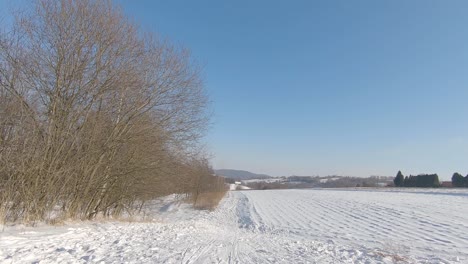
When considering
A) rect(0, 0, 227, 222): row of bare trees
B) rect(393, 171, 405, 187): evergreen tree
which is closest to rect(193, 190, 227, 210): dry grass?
rect(0, 0, 227, 222): row of bare trees

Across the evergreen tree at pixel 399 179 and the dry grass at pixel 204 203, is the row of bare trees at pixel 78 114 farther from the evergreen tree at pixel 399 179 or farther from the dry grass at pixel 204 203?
the evergreen tree at pixel 399 179

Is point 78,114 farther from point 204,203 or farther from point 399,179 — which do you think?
point 399,179

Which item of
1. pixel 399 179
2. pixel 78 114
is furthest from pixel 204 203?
pixel 399 179

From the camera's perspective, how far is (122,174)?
14.3 m

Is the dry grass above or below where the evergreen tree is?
below

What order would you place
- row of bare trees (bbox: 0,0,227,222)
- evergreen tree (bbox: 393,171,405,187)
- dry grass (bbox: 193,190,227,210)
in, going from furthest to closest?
evergreen tree (bbox: 393,171,405,187)
dry grass (bbox: 193,190,227,210)
row of bare trees (bbox: 0,0,227,222)

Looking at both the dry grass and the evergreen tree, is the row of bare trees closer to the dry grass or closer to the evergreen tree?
the dry grass

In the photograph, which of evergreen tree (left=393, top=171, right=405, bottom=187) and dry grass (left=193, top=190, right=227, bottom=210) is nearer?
dry grass (left=193, top=190, right=227, bottom=210)

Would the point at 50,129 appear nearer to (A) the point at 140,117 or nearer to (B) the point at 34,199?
(B) the point at 34,199

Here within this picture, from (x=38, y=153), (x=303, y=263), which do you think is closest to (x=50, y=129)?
(x=38, y=153)

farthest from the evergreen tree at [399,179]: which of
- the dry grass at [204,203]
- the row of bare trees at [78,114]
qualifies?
the row of bare trees at [78,114]

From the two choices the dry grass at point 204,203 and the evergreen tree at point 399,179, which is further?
the evergreen tree at point 399,179

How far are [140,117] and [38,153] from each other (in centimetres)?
481

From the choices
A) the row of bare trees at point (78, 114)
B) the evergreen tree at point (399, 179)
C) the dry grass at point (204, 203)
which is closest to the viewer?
the row of bare trees at point (78, 114)
